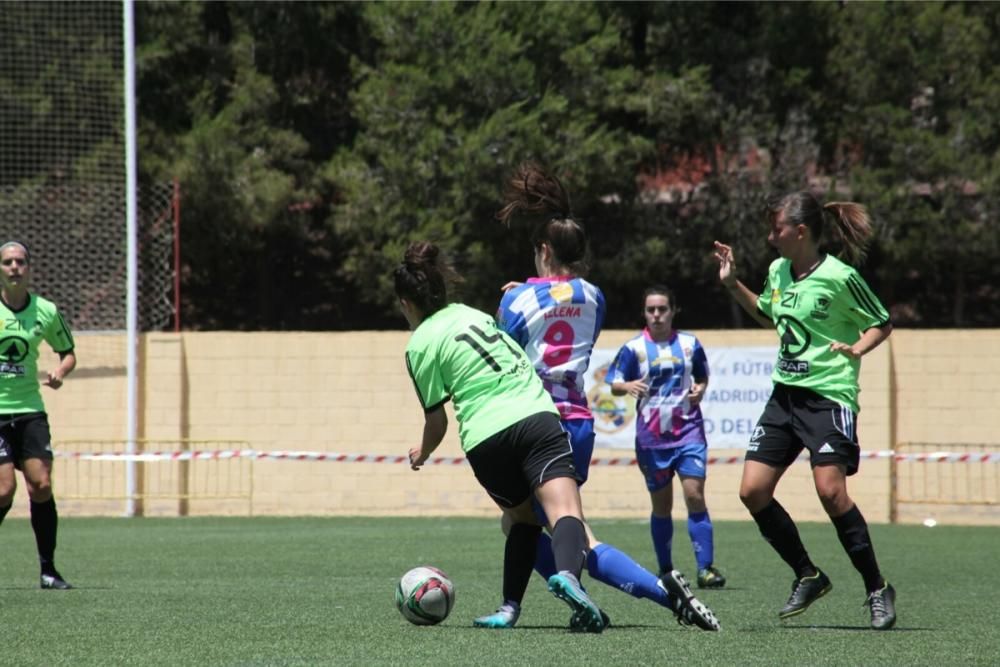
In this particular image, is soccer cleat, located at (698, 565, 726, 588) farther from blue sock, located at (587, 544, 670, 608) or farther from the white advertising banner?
the white advertising banner

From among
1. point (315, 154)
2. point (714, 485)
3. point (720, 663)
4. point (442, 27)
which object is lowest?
point (714, 485)

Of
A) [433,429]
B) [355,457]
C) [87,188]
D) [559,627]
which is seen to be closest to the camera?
[433,429]

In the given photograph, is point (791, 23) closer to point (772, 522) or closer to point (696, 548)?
point (696, 548)

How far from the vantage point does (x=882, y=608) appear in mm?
7070

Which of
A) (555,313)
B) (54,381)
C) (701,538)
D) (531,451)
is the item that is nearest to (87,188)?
(54,381)

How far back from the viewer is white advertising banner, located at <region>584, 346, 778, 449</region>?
1814 cm

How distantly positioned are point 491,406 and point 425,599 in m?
1.01

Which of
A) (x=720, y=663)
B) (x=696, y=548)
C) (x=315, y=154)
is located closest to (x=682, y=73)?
(x=315, y=154)

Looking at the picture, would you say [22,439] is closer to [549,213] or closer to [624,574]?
[549,213]

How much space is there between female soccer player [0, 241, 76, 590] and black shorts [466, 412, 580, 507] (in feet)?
12.4

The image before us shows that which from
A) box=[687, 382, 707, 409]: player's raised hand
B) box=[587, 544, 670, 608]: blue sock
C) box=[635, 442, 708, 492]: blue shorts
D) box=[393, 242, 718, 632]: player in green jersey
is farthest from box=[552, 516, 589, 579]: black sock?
box=[687, 382, 707, 409]: player's raised hand

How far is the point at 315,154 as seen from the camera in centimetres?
2509

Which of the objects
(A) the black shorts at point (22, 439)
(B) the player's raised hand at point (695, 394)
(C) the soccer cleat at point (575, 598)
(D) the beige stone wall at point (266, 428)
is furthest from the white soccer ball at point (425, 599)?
(D) the beige stone wall at point (266, 428)

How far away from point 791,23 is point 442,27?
513 cm
